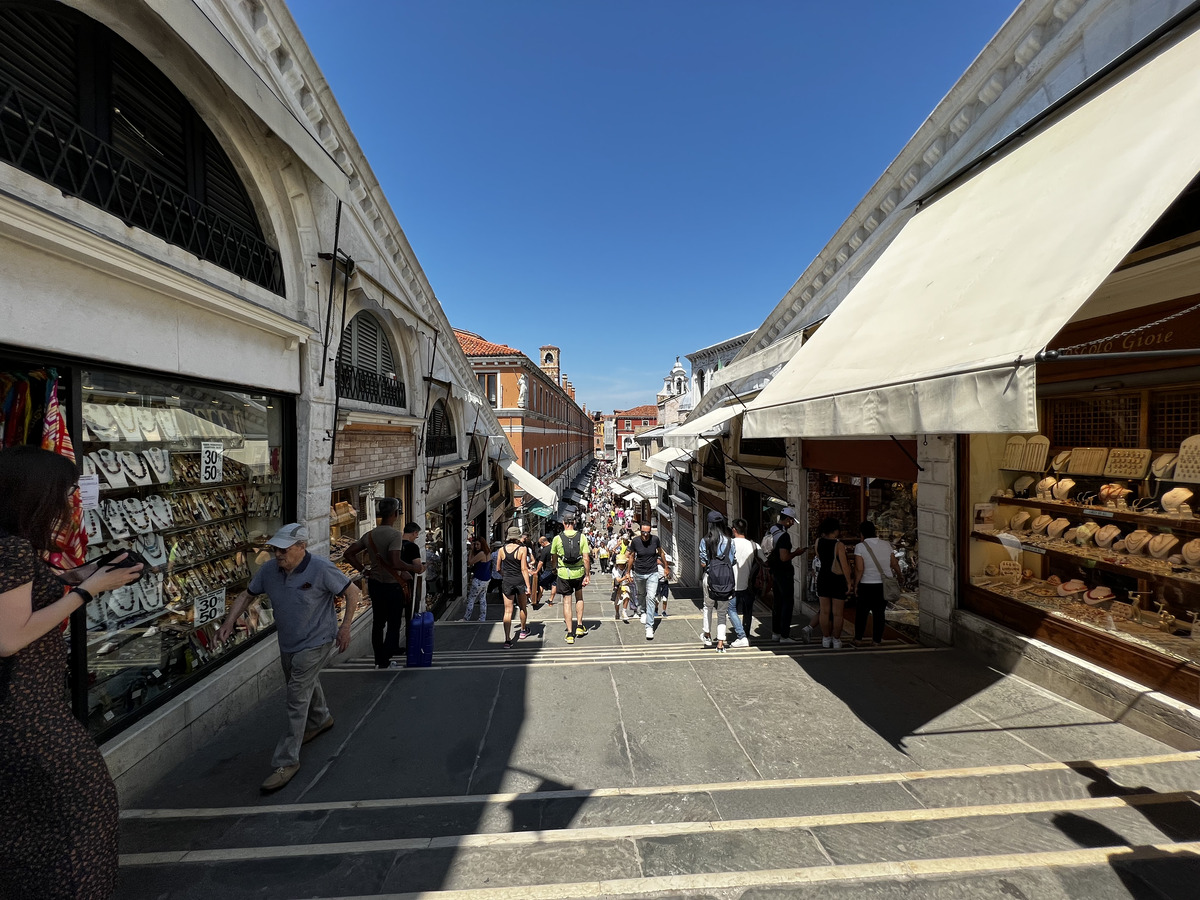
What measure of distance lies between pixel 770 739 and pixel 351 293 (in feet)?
22.4

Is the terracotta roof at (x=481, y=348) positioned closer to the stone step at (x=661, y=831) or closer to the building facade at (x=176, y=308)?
the building facade at (x=176, y=308)

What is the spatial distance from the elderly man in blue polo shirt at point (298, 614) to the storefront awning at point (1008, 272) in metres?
3.88

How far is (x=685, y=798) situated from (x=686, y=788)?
0.11 metres

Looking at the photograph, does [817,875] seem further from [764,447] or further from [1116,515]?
[764,447]

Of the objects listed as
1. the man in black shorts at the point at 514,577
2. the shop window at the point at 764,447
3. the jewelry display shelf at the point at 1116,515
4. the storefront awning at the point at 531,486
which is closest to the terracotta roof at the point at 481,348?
the storefront awning at the point at 531,486

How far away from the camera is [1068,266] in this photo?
286 centimetres

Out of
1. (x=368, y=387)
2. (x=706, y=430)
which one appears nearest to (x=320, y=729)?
(x=368, y=387)

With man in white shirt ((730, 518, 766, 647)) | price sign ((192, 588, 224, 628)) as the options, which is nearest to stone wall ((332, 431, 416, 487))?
price sign ((192, 588, 224, 628))

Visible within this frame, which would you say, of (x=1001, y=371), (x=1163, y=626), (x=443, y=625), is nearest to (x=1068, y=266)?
(x=1001, y=371)

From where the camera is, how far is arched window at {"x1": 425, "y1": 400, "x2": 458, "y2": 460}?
34.8 ft

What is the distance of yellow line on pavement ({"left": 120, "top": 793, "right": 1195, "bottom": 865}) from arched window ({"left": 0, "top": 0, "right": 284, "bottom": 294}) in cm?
388

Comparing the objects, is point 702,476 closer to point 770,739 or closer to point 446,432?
point 446,432

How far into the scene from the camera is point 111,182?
3.47m

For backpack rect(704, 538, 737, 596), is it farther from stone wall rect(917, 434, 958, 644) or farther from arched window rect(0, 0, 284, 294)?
arched window rect(0, 0, 284, 294)
